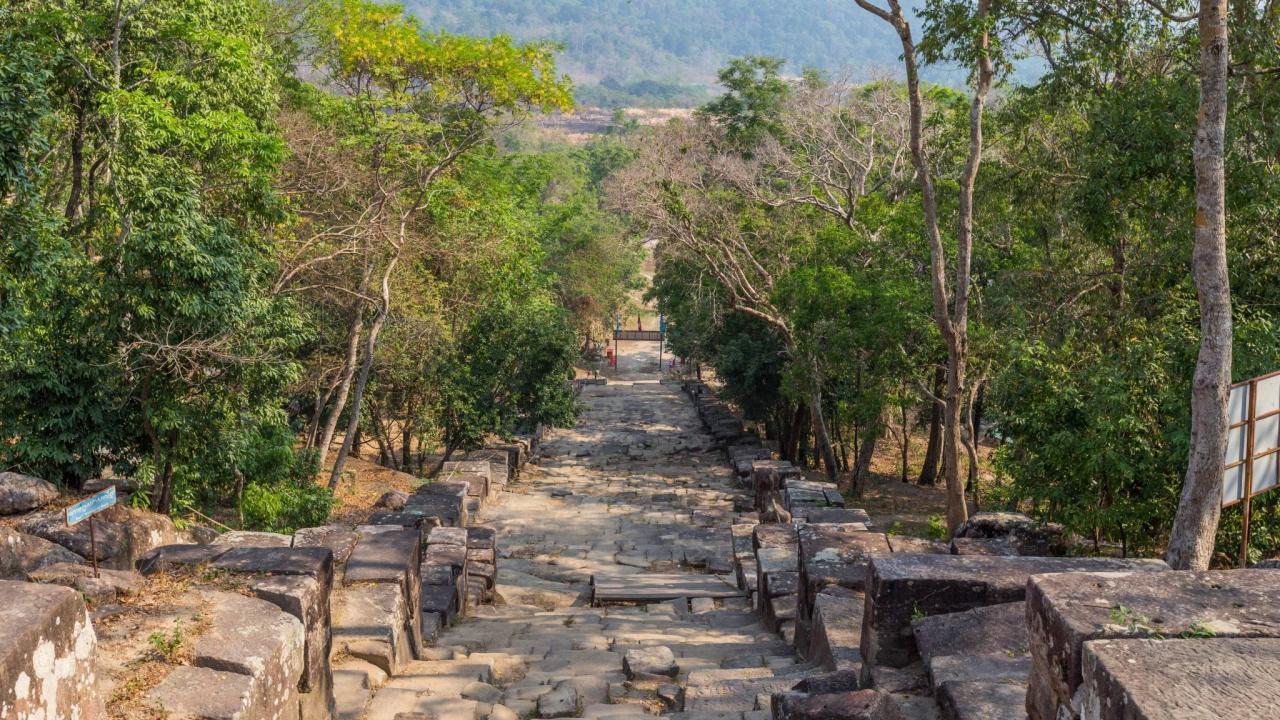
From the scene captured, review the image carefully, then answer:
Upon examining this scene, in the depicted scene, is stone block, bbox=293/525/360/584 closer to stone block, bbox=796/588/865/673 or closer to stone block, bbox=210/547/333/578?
stone block, bbox=210/547/333/578

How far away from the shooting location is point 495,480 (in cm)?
1783

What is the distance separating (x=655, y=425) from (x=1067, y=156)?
52.1 ft

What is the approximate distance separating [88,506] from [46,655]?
5.37 ft

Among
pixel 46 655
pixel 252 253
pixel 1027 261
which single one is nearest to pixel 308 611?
pixel 46 655

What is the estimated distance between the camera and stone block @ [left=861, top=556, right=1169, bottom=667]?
5672mm

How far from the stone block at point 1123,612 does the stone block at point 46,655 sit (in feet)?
11.4

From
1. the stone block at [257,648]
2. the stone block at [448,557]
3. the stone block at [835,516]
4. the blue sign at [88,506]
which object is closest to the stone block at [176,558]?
the stone block at [257,648]

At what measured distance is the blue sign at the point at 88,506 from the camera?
471cm

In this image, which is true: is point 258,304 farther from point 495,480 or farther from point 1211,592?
point 1211,592

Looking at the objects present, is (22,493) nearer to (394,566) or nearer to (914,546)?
(394,566)

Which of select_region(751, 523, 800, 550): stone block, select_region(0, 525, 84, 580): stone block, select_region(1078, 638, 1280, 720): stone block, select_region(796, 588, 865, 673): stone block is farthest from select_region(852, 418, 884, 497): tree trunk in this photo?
select_region(1078, 638, 1280, 720): stone block

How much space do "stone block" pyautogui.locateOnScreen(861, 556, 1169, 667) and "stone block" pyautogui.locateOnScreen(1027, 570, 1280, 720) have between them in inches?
60.1

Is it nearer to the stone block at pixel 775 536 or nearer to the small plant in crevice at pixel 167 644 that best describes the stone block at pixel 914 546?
the stone block at pixel 775 536

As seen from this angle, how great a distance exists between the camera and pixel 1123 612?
3662 millimetres
